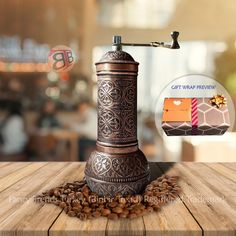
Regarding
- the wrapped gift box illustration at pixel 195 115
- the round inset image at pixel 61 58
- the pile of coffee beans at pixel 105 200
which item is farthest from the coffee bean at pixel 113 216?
the round inset image at pixel 61 58

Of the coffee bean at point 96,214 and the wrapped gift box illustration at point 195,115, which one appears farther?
the wrapped gift box illustration at point 195,115

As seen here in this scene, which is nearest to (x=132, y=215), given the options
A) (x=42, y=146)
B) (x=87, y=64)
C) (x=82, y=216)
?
(x=82, y=216)

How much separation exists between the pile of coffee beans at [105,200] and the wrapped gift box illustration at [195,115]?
0.50 meters

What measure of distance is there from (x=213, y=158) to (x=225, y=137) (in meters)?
0.17

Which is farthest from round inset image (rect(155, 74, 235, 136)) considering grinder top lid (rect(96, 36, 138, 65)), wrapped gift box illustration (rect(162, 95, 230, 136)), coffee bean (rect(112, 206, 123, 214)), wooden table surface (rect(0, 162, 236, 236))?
coffee bean (rect(112, 206, 123, 214))

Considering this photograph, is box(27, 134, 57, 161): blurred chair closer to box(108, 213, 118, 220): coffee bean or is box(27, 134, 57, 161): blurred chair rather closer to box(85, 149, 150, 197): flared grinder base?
box(85, 149, 150, 197): flared grinder base

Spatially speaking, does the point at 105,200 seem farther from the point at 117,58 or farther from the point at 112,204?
the point at 117,58

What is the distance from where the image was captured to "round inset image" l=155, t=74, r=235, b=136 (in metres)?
1.35

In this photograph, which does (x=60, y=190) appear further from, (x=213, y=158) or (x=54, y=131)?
(x=54, y=131)

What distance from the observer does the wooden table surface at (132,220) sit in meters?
0.62

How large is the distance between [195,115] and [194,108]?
4 centimetres

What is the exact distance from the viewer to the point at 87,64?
1.69 metres

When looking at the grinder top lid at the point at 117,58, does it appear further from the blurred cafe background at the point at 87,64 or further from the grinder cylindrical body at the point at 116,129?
the blurred cafe background at the point at 87,64

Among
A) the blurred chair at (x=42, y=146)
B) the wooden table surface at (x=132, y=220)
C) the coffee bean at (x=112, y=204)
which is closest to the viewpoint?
the wooden table surface at (x=132, y=220)
